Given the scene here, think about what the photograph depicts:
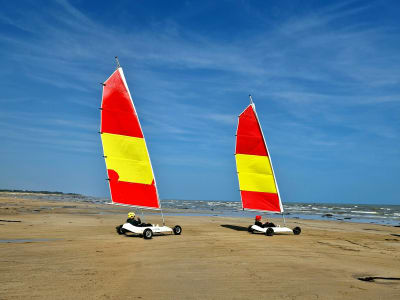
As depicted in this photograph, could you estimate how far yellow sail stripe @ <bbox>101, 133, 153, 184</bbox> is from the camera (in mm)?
16609

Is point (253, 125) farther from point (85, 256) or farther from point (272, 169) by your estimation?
point (85, 256)

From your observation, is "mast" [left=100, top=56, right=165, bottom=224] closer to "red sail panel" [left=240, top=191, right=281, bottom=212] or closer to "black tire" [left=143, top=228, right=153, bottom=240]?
"black tire" [left=143, top=228, right=153, bottom=240]

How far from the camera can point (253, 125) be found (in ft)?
70.2

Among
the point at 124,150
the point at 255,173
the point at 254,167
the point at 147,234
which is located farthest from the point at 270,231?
the point at 124,150

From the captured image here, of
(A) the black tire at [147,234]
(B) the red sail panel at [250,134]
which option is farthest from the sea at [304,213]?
(B) the red sail panel at [250,134]

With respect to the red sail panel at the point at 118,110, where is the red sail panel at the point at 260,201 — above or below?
below

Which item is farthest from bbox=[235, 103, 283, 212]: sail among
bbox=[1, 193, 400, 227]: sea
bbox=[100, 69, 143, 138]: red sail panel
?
bbox=[1, 193, 400, 227]: sea

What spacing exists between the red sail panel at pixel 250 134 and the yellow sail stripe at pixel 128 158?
22.9ft

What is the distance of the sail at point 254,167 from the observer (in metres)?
21.2

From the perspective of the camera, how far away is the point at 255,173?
21.6 m

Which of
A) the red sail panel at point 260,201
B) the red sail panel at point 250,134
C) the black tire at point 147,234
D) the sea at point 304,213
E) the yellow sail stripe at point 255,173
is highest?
the red sail panel at point 250,134

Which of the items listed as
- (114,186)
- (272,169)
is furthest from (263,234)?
(114,186)

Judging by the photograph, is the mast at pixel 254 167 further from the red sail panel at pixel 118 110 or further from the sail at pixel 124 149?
the red sail panel at pixel 118 110

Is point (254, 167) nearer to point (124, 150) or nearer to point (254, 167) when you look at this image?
point (254, 167)
